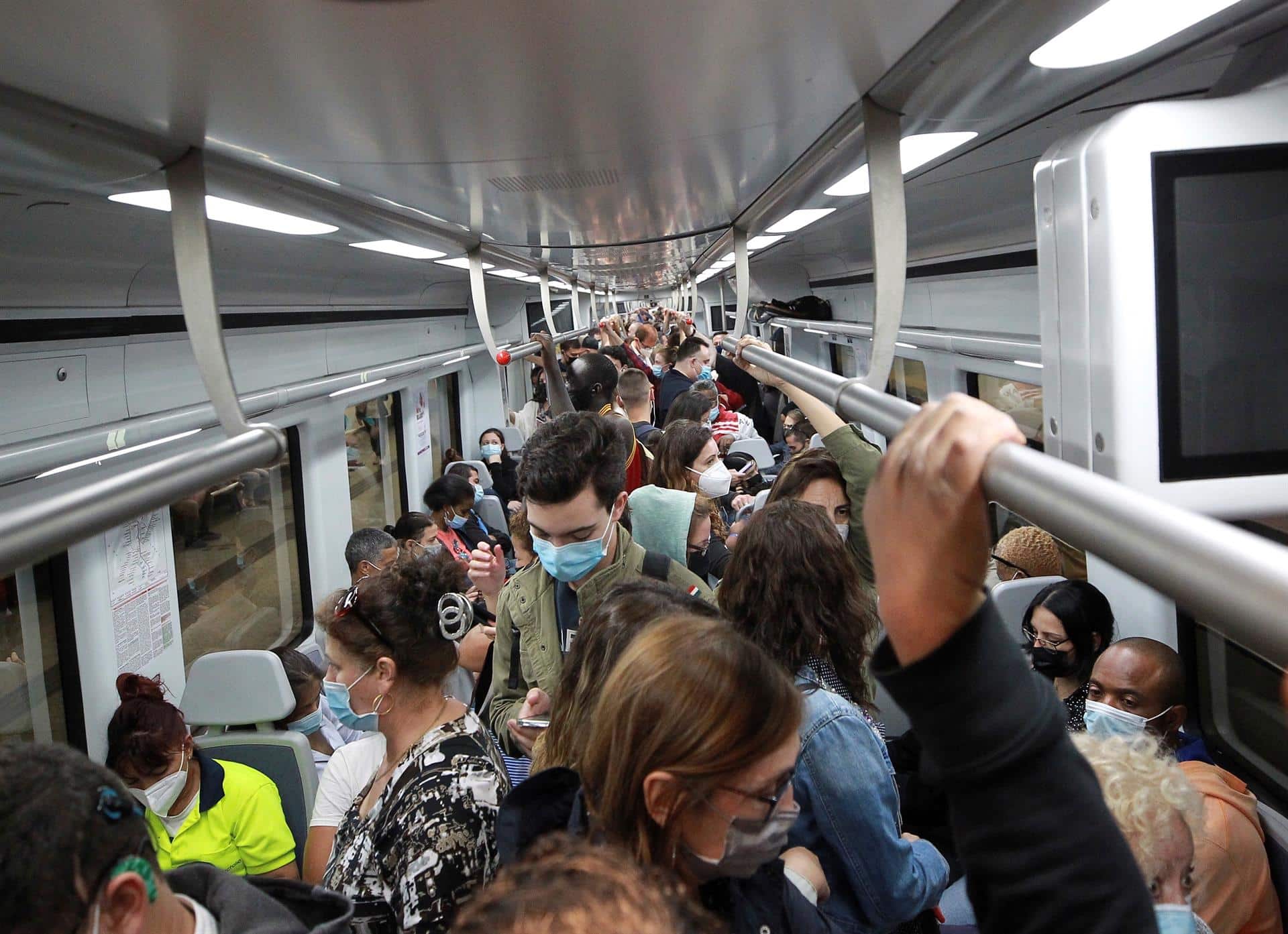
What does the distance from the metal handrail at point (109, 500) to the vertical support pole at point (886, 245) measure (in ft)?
3.51

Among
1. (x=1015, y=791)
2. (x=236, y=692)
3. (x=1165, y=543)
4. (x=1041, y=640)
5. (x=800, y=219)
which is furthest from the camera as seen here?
(x=800, y=219)

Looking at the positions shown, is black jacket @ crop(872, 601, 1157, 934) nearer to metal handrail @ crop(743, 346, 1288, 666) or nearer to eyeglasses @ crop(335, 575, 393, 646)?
metal handrail @ crop(743, 346, 1288, 666)

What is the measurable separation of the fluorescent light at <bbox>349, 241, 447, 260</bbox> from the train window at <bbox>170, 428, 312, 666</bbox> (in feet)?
4.58

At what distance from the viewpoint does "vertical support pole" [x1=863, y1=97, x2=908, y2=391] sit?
1751 millimetres

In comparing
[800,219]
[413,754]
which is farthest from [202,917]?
[800,219]

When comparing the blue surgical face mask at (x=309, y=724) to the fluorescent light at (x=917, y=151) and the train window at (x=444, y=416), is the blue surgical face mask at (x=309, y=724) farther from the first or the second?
the train window at (x=444, y=416)

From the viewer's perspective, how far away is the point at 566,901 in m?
0.93

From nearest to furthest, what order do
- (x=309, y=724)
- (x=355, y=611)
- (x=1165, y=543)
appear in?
(x=1165, y=543)
(x=355, y=611)
(x=309, y=724)

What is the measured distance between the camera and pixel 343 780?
2775mm

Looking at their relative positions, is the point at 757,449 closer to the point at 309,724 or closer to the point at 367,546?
the point at 367,546

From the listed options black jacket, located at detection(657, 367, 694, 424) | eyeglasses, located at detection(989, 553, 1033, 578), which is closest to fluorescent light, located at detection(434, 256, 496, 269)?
black jacket, located at detection(657, 367, 694, 424)

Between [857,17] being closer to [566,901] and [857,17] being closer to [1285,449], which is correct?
[1285,449]

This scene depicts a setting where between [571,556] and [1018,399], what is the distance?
4.23 m

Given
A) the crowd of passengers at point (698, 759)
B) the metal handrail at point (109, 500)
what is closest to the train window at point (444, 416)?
the crowd of passengers at point (698, 759)
